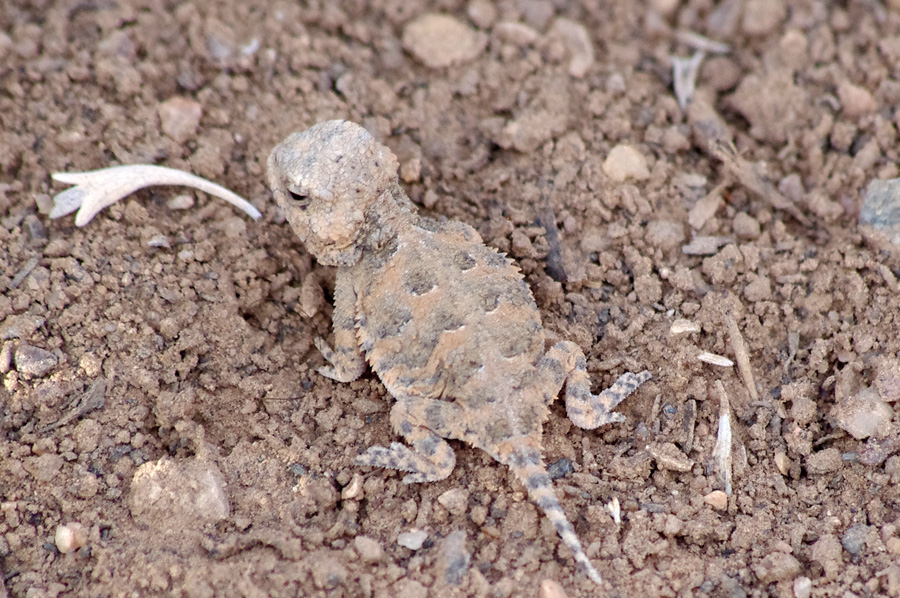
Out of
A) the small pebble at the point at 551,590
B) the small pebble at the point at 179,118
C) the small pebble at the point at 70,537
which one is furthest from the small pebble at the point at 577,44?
the small pebble at the point at 70,537

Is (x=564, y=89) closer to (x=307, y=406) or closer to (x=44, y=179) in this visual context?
(x=307, y=406)

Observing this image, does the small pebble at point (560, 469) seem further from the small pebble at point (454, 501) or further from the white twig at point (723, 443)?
the white twig at point (723, 443)

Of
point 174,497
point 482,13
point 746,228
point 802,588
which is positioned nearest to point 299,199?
point 174,497

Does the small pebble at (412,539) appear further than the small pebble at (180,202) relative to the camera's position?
No

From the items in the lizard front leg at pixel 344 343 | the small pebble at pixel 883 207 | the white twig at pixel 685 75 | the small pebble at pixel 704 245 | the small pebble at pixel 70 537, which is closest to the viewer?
the small pebble at pixel 70 537

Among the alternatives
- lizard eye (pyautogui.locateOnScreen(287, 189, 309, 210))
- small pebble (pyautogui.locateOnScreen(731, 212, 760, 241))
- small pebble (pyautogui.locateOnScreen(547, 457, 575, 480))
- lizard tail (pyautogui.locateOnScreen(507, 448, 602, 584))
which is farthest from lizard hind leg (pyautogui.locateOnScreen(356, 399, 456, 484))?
small pebble (pyautogui.locateOnScreen(731, 212, 760, 241))

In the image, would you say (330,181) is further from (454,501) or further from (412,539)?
(412,539)

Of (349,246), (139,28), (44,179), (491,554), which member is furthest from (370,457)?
(139,28)

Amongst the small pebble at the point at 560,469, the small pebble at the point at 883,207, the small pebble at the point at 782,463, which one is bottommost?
the small pebble at the point at 560,469
